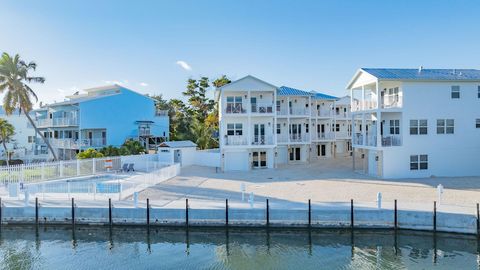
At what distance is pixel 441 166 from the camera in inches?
1168

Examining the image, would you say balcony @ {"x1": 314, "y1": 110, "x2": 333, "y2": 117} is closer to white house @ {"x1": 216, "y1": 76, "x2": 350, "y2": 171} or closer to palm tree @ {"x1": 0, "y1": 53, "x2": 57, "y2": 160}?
white house @ {"x1": 216, "y1": 76, "x2": 350, "y2": 171}

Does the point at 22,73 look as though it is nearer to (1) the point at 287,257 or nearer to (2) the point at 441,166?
(1) the point at 287,257


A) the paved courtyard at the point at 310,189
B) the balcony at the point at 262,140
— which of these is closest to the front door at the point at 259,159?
the balcony at the point at 262,140

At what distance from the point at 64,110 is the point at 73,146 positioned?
6.83 meters

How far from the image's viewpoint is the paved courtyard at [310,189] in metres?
20.0

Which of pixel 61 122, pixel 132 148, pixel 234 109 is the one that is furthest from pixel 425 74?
pixel 61 122

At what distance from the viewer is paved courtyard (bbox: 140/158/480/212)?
65.5 feet

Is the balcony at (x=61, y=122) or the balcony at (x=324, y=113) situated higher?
the balcony at (x=324, y=113)

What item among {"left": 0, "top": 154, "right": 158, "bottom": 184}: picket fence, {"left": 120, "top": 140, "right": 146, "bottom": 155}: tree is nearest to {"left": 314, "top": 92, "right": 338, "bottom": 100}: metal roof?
{"left": 0, "top": 154, "right": 158, "bottom": 184}: picket fence

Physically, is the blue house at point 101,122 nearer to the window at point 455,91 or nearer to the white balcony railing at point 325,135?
the white balcony railing at point 325,135

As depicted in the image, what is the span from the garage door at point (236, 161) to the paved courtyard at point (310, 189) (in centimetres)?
202

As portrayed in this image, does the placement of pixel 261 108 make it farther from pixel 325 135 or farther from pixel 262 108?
pixel 325 135

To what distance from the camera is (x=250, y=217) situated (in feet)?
58.1

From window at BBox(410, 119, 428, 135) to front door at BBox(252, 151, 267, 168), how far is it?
45.6 feet
